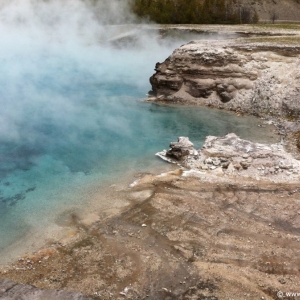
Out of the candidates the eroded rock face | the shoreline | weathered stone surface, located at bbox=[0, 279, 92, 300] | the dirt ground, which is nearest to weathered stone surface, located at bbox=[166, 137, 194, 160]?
the shoreline

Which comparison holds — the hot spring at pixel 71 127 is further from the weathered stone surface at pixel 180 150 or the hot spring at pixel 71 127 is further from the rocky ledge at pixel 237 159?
the rocky ledge at pixel 237 159

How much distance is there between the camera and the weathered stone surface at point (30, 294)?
7402 millimetres

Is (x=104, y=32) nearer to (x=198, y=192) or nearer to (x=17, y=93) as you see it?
(x=17, y=93)

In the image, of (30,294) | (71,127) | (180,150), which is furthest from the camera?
(71,127)

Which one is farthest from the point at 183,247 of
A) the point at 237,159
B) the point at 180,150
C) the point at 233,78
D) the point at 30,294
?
the point at 233,78

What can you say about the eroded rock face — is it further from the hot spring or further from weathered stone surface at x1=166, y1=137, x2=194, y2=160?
weathered stone surface at x1=166, y1=137, x2=194, y2=160

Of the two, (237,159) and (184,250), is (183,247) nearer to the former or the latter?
(184,250)

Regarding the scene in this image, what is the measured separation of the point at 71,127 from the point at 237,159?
26.9 ft

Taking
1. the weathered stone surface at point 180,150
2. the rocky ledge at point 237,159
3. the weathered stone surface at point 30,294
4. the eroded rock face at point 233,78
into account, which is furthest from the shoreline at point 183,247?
the eroded rock face at point 233,78

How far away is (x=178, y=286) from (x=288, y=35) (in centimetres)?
2276

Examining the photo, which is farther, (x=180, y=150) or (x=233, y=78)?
(x=233, y=78)

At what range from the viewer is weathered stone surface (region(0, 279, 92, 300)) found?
7402 millimetres

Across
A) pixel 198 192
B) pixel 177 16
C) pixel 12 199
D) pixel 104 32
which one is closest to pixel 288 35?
pixel 198 192

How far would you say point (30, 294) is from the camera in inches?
296
